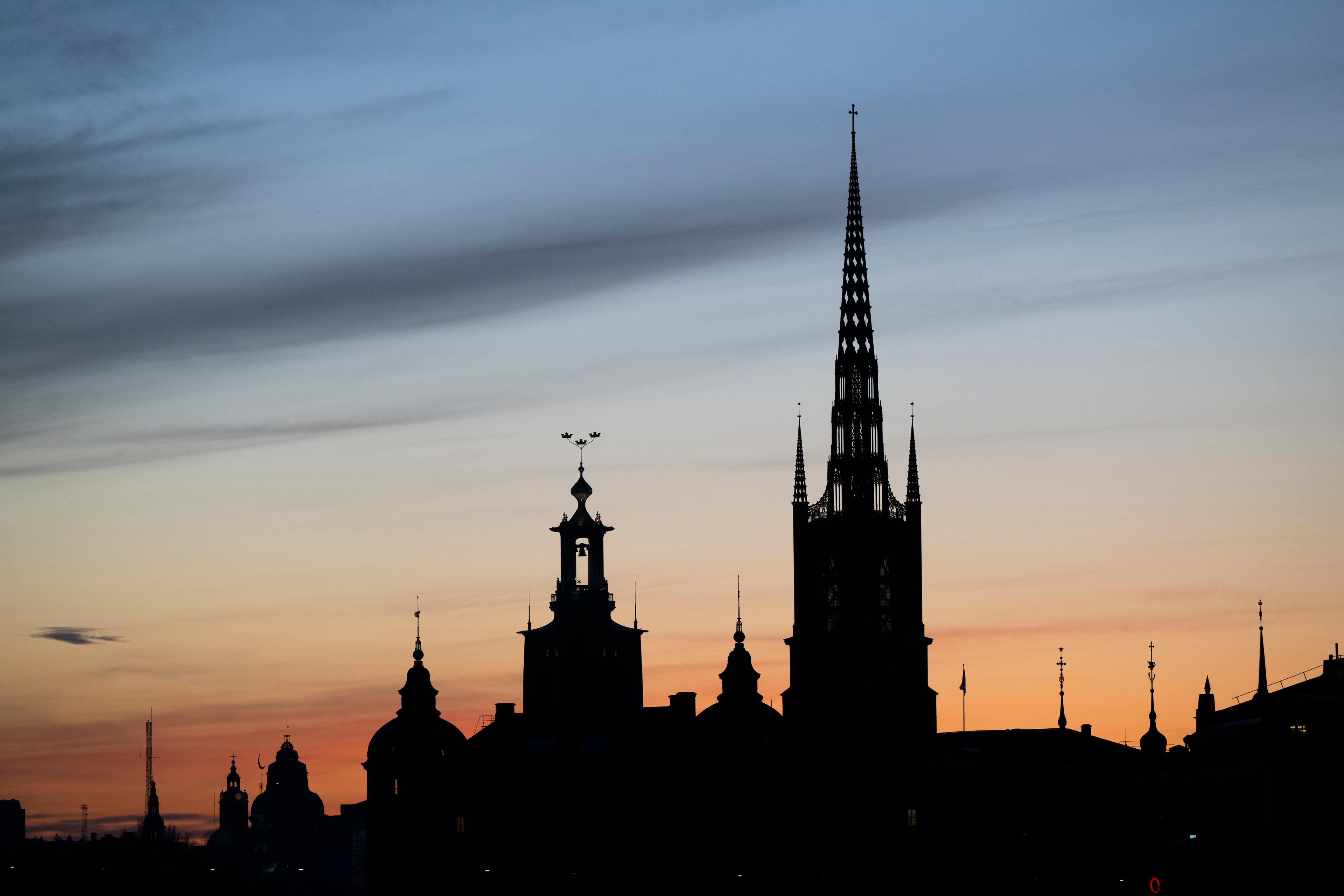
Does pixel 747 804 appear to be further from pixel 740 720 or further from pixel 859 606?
pixel 859 606

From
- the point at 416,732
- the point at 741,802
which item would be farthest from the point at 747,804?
the point at 416,732

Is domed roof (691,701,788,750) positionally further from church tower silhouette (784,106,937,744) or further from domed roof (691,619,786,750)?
church tower silhouette (784,106,937,744)

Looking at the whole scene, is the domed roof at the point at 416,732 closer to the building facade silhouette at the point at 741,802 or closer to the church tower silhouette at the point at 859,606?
the building facade silhouette at the point at 741,802

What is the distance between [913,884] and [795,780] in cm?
1024

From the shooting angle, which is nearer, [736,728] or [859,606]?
[736,728]

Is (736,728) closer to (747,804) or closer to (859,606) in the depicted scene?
(747,804)

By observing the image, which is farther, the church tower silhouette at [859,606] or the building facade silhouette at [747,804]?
the church tower silhouette at [859,606]

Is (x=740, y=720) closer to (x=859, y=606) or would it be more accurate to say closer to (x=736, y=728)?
(x=736, y=728)

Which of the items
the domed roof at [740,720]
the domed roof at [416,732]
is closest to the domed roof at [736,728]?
the domed roof at [740,720]

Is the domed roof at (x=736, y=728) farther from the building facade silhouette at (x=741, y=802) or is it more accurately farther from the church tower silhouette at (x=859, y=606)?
the church tower silhouette at (x=859, y=606)

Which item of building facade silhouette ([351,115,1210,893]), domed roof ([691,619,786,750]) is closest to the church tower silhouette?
building facade silhouette ([351,115,1210,893])

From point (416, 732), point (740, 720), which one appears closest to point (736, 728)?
point (740, 720)

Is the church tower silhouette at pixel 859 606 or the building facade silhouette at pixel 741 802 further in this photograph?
the church tower silhouette at pixel 859 606

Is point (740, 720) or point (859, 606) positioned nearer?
point (740, 720)
